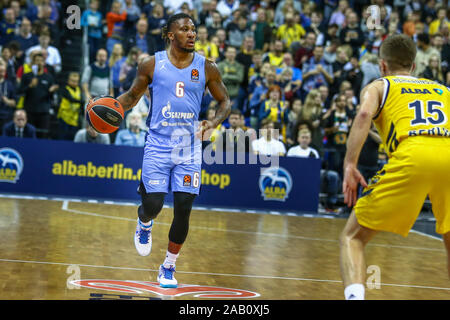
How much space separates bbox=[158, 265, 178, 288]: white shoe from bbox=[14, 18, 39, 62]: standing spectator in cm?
1007

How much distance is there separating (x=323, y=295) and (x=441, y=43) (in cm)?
1158

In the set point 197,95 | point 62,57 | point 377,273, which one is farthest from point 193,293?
point 62,57

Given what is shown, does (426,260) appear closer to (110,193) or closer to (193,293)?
(193,293)

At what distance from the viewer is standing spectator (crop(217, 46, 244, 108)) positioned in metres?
15.4

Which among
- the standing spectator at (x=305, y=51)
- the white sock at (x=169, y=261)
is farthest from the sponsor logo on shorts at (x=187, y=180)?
the standing spectator at (x=305, y=51)

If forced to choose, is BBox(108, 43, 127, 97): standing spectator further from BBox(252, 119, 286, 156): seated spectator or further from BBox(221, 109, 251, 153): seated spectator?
BBox(252, 119, 286, 156): seated spectator

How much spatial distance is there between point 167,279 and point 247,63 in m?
9.92

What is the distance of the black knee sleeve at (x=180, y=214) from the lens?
21.8ft

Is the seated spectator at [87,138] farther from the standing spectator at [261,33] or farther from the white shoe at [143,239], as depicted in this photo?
the white shoe at [143,239]

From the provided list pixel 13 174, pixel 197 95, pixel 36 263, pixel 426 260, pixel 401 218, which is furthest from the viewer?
pixel 13 174

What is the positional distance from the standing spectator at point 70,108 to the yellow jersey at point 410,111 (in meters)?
10.2

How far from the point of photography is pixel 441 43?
55.2 feet

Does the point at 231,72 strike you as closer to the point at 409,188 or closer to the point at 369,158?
the point at 369,158

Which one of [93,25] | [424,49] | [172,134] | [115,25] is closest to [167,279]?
[172,134]
